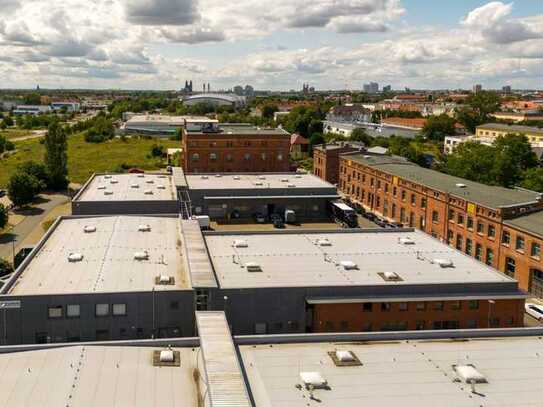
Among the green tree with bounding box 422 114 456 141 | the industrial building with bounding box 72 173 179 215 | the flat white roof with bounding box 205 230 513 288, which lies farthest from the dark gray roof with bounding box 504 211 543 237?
the green tree with bounding box 422 114 456 141

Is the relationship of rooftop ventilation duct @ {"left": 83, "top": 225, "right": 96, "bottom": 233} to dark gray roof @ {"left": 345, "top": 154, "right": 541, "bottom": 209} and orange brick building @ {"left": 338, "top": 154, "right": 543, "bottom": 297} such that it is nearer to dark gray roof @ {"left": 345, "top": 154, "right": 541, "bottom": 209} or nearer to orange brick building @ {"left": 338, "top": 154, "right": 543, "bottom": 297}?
orange brick building @ {"left": 338, "top": 154, "right": 543, "bottom": 297}

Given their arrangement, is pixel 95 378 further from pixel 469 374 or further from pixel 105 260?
pixel 105 260

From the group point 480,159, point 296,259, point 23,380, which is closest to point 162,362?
point 23,380

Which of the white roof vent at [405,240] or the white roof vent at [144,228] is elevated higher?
the white roof vent at [144,228]

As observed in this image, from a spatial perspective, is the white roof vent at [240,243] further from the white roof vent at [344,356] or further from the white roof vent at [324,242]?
the white roof vent at [344,356]

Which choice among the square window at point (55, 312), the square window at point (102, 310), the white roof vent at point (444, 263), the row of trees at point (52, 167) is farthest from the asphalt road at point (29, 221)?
the white roof vent at point (444, 263)

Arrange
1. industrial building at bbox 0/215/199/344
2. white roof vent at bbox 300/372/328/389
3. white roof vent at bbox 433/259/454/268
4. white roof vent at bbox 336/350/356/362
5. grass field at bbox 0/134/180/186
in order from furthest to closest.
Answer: grass field at bbox 0/134/180/186, white roof vent at bbox 433/259/454/268, industrial building at bbox 0/215/199/344, white roof vent at bbox 336/350/356/362, white roof vent at bbox 300/372/328/389

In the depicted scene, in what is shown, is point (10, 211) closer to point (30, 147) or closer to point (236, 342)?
point (236, 342)
